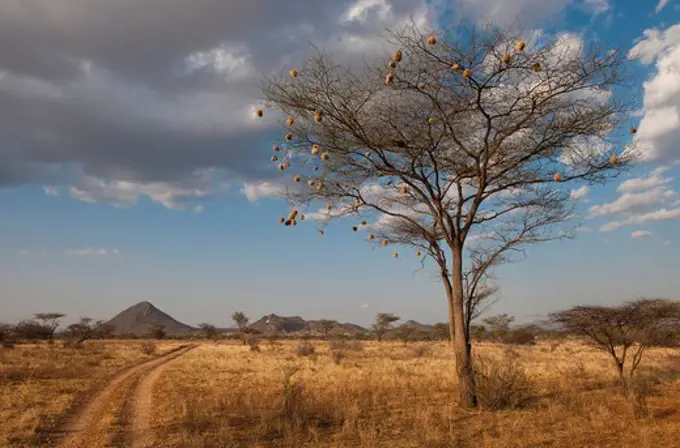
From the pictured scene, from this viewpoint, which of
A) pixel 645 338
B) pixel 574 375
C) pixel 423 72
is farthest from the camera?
pixel 574 375

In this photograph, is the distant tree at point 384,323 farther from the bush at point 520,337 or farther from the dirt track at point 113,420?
the dirt track at point 113,420

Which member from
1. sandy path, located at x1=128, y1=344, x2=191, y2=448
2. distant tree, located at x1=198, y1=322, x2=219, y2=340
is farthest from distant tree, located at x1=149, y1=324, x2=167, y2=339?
sandy path, located at x1=128, y1=344, x2=191, y2=448

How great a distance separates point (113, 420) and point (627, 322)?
1434cm

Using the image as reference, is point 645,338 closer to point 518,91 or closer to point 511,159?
point 511,159

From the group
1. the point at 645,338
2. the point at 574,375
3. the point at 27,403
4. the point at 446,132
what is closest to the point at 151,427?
the point at 27,403

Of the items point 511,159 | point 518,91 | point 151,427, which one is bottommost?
point 151,427

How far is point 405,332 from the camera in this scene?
66.6 metres

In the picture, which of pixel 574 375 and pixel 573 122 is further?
pixel 574 375

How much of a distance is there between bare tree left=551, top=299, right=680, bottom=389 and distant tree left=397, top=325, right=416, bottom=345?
5212cm

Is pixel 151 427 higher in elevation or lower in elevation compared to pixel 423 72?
lower

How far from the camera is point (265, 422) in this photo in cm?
1007

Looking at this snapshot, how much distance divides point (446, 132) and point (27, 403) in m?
13.7

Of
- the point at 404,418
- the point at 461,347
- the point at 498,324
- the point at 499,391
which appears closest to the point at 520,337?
the point at 498,324

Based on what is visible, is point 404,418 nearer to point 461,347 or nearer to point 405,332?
point 461,347
